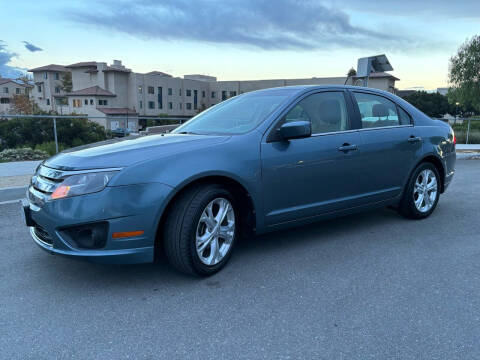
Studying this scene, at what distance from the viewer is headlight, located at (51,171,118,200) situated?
9.64ft

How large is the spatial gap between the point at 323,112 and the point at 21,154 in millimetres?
8126

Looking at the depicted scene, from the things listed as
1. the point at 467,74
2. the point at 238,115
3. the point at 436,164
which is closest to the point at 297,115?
the point at 238,115

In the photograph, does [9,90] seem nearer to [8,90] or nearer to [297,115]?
[8,90]

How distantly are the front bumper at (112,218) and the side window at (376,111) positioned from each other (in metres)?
A: 2.46

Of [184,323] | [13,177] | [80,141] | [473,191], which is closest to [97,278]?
[184,323]

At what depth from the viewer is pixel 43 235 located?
322cm

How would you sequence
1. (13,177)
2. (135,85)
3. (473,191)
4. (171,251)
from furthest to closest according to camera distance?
(135,85) < (13,177) < (473,191) < (171,251)

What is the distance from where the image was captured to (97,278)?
3.38 m

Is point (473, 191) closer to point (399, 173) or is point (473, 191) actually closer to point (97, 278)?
point (399, 173)

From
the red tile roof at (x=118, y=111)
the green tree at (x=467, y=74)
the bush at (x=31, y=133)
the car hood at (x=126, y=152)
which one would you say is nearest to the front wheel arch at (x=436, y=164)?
the car hood at (x=126, y=152)

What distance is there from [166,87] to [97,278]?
8172cm

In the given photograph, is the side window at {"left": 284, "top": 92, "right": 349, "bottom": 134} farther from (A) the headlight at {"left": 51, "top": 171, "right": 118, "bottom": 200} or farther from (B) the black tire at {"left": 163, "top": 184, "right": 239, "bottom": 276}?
(A) the headlight at {"left": 51, "top": 171, "right": 118, "bottom": 200}

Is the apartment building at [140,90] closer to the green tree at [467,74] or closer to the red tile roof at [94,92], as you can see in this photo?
the red tile roof at [94,92]

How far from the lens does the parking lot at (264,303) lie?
2.42 metres
